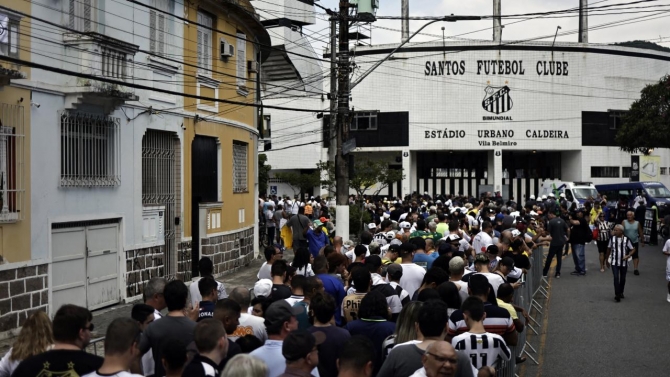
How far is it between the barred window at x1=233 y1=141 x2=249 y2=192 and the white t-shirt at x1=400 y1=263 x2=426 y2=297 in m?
12.9

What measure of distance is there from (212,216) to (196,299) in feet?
38.3

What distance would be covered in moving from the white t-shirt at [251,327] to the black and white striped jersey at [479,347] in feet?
5.72

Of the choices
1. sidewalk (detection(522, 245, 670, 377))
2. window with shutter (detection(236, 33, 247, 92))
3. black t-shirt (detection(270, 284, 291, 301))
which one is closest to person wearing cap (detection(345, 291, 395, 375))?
black t-shirt (detection(270, 284, 291, 301))

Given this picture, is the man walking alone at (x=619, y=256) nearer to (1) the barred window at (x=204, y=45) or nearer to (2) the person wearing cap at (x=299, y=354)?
(1) the barred window at (x=204, y=45)

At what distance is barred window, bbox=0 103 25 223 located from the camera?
12289 millimetres

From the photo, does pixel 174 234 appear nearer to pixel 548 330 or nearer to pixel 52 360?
pixel 548 330

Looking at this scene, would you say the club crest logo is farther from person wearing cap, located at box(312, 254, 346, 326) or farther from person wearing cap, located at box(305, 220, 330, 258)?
person wearing cap, located at box(312, 254, 346, 326)

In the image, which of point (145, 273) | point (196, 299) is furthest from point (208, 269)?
point (145, 273)

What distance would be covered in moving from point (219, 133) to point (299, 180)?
110 ft

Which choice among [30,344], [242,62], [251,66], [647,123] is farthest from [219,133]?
[647,123]

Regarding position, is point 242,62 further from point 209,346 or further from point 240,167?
point 209,346

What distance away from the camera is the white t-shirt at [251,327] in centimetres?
682

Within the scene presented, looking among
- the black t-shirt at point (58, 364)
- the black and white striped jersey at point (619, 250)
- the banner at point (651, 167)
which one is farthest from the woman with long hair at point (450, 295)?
the banner at point (651, 167)

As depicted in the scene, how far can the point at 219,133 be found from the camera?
68.1ft
